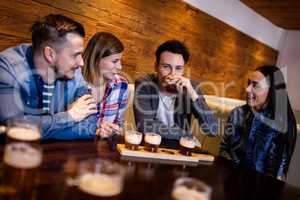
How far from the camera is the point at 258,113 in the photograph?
2479 millimetres

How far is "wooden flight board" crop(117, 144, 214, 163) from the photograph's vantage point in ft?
5.15

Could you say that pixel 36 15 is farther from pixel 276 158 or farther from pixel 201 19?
pixel 201 19

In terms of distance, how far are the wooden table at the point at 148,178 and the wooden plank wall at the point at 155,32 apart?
160 cm

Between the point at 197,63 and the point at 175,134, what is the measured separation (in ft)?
9.07

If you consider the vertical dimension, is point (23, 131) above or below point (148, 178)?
above

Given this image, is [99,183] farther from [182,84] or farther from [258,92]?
[258,92]

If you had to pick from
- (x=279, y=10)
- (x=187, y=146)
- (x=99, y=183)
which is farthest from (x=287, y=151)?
(x=279, y=10)

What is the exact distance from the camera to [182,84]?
2537 mm

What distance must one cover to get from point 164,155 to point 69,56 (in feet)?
2.81

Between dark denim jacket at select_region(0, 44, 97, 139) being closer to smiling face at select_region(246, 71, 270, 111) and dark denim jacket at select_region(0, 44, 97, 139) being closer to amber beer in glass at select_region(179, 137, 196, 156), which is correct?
amber beer in glass at select_region(179, 137, 196, 156)

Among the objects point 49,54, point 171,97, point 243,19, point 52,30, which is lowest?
point 171,97

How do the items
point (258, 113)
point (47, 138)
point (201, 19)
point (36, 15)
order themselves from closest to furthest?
point (47, 138), point (258, 113), point (36, 15), point (201, 19)

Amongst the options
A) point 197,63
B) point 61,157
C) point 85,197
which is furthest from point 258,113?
point 197,63

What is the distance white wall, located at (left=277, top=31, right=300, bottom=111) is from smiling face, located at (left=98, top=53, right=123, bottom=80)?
5963 mm
